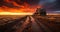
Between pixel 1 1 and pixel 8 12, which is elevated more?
pixel 1 1

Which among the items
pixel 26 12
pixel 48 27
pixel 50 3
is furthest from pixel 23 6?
pixel 48 27

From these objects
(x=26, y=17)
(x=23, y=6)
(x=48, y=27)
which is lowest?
(x=48, y=27)

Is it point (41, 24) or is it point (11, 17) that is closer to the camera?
point (41, 24)

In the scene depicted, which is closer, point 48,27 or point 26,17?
point 48,27

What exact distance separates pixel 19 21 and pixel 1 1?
1.61 ft

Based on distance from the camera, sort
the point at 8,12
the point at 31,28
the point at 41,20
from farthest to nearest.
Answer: the point at 8,12, the point at 41,20, the point at 31,28

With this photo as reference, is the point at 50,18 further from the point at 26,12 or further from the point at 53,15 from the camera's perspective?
the point at 26,12

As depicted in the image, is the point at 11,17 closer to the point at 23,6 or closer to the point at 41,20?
the point at 23,6

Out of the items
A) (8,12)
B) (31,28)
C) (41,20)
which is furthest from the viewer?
(8,12)

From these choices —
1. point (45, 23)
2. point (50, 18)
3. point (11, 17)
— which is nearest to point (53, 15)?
point (50, 18)

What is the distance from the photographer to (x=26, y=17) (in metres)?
1.95

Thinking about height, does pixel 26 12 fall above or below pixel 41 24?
Answer: above

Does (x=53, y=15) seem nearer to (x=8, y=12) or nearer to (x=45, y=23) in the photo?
(x=45, y=23)

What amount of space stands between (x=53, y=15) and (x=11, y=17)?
0.60 metres
